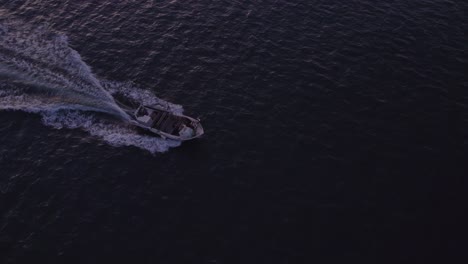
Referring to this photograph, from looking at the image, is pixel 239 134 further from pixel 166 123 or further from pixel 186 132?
pixel 166 123

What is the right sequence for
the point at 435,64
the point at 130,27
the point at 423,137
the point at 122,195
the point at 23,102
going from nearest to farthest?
the point at 122,195 → the point at 423,137 → the point at 23,102 → the point at 435,64 → the point at 130,27

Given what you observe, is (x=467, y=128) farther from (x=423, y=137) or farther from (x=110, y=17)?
(x=110, y=17)

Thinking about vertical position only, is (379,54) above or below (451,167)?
above

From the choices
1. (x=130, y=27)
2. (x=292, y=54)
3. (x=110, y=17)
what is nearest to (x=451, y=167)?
(x=292, y=54)

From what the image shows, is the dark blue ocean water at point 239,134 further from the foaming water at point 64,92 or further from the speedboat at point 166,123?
the speedboat at point 166,123

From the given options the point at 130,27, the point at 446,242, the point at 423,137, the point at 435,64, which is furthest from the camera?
the point at 130,27

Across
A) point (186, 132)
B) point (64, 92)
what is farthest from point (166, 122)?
point (64, 92)

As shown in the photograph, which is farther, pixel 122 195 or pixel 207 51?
pixel 207 51

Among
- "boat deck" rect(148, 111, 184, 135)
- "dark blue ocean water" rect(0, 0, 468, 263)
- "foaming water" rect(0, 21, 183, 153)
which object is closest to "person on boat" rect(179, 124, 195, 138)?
"boat deck" rect(148, 111, 184, 135)
